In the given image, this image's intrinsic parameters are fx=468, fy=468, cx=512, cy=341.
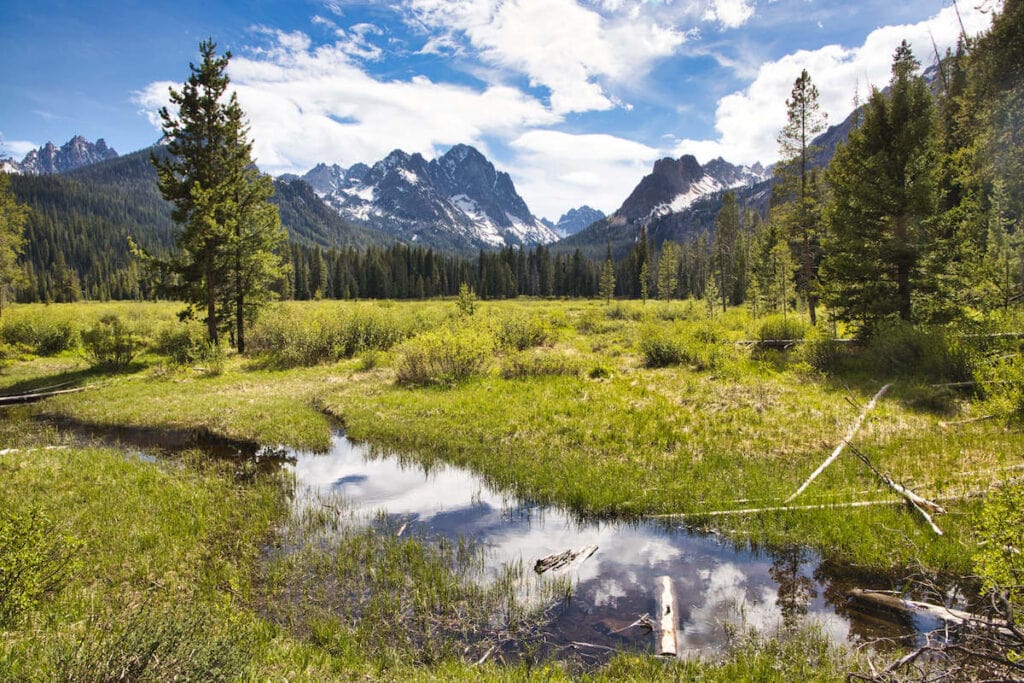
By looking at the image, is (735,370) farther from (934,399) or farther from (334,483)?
(334,483)

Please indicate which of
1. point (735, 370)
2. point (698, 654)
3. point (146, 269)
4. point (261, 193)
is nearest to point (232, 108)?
point (261, 193)

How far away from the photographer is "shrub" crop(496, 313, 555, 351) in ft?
85.0

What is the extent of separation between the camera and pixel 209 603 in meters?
6.41

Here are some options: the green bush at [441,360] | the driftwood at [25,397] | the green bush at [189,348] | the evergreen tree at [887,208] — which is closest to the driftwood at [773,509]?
the green bush at [441,360]

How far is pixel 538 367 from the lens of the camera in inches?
784

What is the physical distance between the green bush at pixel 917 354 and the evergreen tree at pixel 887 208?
1.70m

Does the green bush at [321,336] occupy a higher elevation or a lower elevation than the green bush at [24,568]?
higher

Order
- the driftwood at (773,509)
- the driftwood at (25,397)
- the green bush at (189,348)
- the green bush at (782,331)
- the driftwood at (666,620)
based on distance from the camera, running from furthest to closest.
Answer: the green bush at (782,331) → the green bush at (189,348) → the driftwood at (25,397) → the driftwood at (773,509) → the driftwood at (666,620)

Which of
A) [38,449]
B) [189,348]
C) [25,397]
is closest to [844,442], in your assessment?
[38,449]

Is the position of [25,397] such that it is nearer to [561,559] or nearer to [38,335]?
[38,335]

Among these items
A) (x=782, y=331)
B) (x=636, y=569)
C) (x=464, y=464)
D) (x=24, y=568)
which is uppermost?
(x=782, y=331)

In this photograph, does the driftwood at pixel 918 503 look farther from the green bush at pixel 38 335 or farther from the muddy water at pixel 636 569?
the green bush at pixel 38 335

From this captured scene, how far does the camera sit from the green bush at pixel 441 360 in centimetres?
1975

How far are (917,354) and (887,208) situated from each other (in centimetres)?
609
